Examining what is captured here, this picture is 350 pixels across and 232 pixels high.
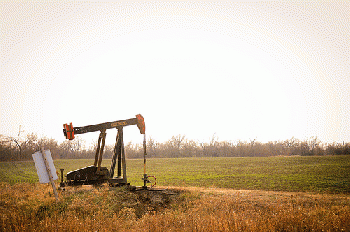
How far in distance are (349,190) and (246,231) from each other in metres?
14.8

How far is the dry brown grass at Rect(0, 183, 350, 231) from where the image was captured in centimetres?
704

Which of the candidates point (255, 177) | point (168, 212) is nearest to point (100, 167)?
point (168, 212)

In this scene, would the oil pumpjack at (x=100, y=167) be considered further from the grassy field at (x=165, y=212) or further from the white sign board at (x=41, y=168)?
the white sign board at (x=41, y=168)

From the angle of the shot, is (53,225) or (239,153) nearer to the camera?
(53,225)

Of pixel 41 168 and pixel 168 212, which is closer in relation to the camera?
pixel 41 168

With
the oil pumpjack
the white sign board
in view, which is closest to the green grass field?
the oil pumpjack

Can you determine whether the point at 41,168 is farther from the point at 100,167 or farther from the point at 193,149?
the point at 193,149

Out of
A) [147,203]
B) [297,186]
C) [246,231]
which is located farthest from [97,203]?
[297,186]

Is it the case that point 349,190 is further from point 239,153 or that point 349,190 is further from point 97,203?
point 239,153

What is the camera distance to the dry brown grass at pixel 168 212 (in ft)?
23.1

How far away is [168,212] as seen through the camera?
9250 millimetres

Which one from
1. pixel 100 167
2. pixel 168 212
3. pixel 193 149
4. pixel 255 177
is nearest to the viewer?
pixel 168 212

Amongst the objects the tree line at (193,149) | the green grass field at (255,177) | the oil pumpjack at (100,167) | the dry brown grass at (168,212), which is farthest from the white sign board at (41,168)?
the tree line at (193,149)

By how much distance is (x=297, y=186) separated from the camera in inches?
728
